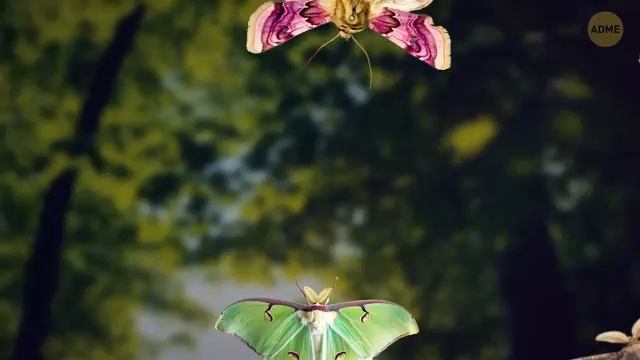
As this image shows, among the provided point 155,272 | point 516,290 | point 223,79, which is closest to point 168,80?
point 223,79

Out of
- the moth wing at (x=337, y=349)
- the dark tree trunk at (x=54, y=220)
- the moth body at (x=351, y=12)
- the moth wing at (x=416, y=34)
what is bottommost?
the moth wing at (x=337, y=349)

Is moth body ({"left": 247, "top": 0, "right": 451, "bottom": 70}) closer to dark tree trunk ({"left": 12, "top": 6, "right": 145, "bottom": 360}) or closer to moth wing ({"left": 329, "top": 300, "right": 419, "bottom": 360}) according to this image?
dark tree trunk ({"left": 12, "top": 6, "right": 145, "bottom": 360})

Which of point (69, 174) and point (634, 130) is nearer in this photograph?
point (69, 174)

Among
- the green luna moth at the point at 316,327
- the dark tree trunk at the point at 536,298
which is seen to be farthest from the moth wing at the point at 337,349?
the dark tree trunk at the point at 536,298

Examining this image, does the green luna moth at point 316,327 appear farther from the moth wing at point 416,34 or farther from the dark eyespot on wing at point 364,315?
the moth wing at point 416,34

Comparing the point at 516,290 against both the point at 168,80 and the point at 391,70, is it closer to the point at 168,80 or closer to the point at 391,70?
the point at 391,70
